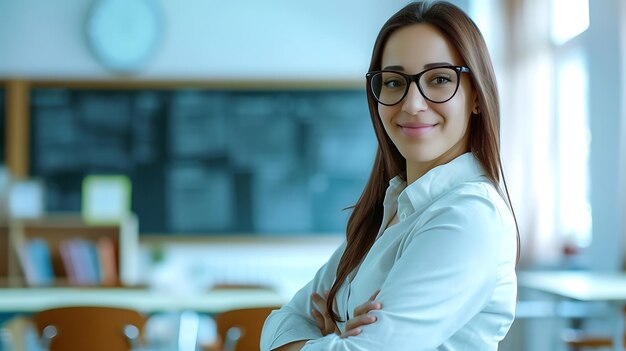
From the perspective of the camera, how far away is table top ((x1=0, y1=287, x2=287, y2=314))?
402 cm

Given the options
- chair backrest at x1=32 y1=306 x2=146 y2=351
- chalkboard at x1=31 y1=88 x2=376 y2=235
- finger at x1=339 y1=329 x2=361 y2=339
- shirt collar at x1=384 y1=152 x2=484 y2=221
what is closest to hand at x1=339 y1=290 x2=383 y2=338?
finger at x1=339 y1=329 x2=361 y2=339

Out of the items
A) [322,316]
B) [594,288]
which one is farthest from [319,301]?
[594,288]

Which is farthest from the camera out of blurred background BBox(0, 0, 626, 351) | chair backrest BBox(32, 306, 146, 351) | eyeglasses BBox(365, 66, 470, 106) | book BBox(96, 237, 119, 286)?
blurred background BBox(0, 0, 626, 351)

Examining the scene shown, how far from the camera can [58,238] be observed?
19.9 feet

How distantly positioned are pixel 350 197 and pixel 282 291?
2.02 m

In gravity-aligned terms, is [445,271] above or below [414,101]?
below

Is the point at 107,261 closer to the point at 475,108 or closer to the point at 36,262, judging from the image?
the point at 36,262

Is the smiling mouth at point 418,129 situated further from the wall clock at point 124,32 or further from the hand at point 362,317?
the wall clock at point 124,32

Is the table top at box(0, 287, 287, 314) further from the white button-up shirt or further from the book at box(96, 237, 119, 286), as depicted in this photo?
the white button-up shirt

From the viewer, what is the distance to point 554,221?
5.70 m

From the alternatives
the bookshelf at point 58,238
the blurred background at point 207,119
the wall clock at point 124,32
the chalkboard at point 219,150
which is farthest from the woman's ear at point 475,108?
the wall clock at point 124,32

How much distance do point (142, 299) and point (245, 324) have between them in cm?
92

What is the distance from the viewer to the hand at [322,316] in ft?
4.52

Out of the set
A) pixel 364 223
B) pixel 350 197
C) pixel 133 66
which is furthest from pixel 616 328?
pixel 133 66
